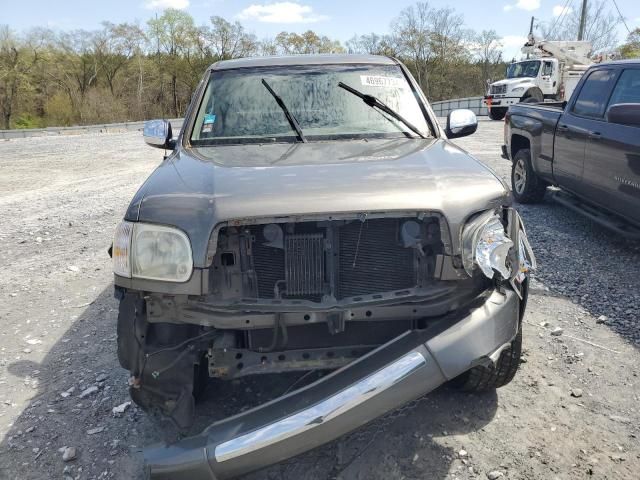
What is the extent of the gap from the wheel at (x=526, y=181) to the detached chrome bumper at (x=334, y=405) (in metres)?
5.27

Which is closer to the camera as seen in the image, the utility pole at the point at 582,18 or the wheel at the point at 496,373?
the wheel at the point at 496,373

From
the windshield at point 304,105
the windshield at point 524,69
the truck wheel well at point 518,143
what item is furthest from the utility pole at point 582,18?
the windshield at point 304,105

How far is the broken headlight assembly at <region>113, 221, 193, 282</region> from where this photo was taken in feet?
7.42

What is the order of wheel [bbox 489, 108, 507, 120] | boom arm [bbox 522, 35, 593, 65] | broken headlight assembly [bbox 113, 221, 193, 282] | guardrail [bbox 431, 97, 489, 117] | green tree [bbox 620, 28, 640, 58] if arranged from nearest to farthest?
broken headlight assembly [bbox 113, 221, 193, 282], wheel [bbox 489, 108, 507, 120], boom arm [bbox 522, 35, 593, 65], guardrail [bbox 431, 97, 489, 117], green tree [bbox 620, 28, 640, 58]

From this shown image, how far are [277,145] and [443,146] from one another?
0.99 m

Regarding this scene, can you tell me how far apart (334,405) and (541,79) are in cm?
2501

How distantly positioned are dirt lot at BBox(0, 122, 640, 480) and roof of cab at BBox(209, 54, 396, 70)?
7.08ft

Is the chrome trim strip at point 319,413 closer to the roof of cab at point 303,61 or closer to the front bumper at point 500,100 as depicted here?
the roof of cab at point 303,61

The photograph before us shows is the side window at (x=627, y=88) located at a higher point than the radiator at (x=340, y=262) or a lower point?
higher

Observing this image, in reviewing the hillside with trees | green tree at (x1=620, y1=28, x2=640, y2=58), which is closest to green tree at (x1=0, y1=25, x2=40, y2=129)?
the hillside with trees

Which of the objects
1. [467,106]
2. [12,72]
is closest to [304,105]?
[467,106]

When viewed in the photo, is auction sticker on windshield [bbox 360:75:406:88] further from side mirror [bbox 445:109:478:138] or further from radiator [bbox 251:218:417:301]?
radiator [bbox 251:218:417:301]

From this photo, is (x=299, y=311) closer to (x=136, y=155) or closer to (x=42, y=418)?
(x=42, y=418)

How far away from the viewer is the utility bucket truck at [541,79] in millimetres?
23531
